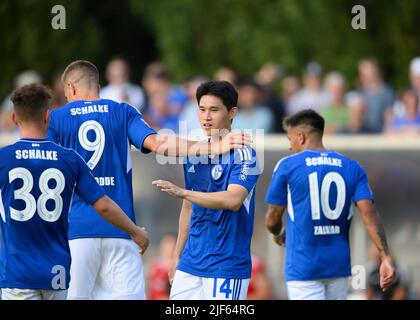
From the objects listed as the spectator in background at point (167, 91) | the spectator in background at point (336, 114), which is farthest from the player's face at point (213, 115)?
the spectator in background at point (167, 91)

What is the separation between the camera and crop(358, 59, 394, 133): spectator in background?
16.4 metres

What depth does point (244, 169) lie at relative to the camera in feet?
27.9

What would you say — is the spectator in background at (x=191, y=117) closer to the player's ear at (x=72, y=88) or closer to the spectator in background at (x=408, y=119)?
the spectator in background at (x=408, y=119)

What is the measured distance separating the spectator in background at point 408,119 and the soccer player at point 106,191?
24.5 ft

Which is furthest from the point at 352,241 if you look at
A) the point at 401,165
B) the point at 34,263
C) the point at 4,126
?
the point at 34,263

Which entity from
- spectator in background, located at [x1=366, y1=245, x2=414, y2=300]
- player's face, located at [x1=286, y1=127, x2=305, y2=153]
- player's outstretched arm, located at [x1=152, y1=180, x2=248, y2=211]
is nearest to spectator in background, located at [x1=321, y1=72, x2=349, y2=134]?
spectator in background, located at [x1=366, y1=245, x2=414, y2=300]

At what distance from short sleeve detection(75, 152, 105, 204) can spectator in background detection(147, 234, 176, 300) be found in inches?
220

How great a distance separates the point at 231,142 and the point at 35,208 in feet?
4.93

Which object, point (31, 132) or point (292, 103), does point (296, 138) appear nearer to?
point (31, 132)

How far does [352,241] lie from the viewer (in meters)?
15.6

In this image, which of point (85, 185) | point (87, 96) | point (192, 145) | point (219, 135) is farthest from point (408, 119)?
point (85, 185)

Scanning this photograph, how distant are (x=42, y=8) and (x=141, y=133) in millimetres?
12369

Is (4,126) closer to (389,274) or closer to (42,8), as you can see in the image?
(42,8)

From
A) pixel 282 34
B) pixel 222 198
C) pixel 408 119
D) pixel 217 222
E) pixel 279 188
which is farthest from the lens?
pixel 282 34
